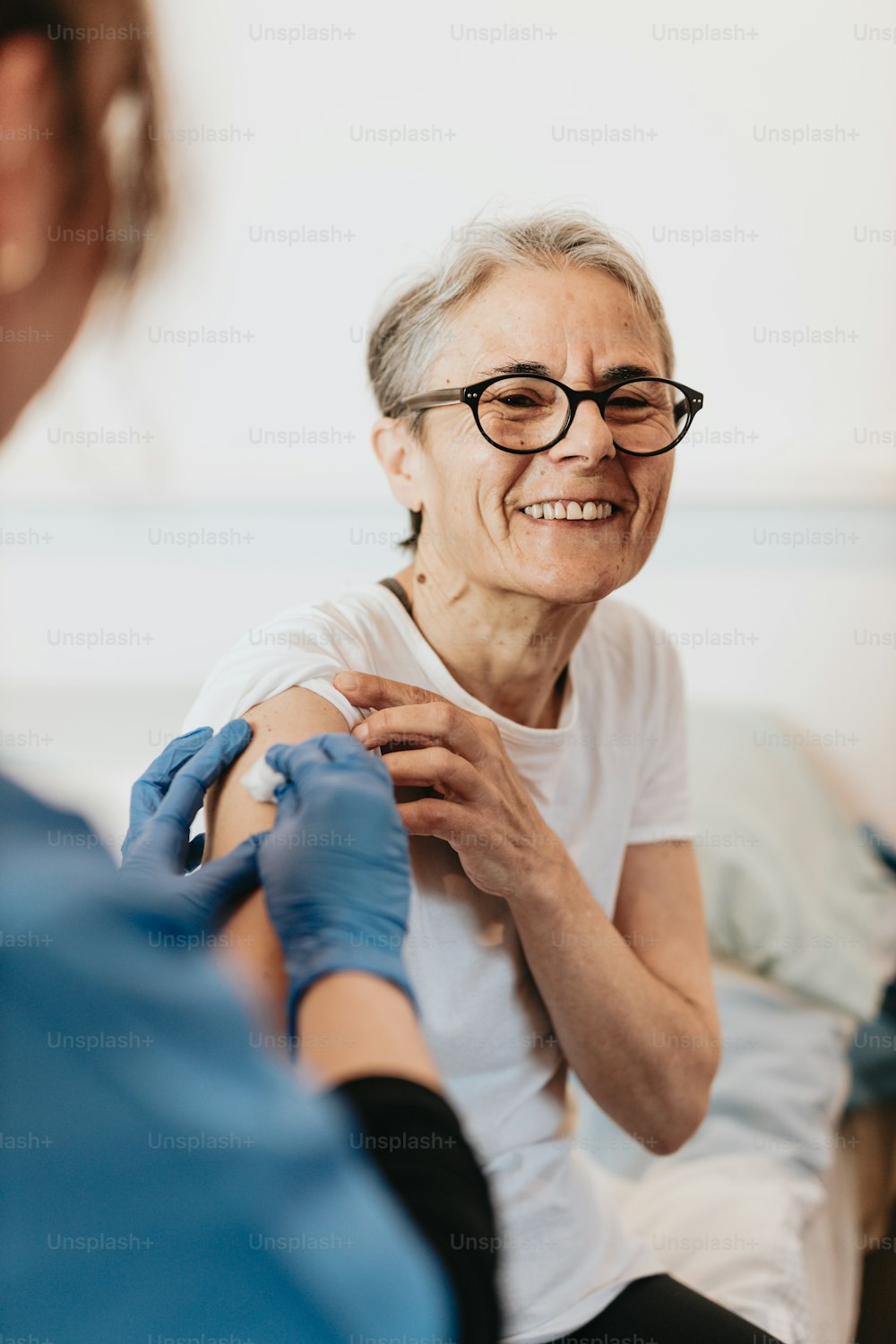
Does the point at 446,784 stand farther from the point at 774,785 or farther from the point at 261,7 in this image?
the point at 774,785

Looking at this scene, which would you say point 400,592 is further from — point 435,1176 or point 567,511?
point 435,1176

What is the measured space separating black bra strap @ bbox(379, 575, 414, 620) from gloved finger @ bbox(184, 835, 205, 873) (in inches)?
11.2

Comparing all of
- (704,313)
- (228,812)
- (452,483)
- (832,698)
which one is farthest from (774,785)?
(228,812)

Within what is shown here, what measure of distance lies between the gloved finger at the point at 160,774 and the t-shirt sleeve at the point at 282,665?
16 millimetres

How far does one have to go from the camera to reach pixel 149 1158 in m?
0.46

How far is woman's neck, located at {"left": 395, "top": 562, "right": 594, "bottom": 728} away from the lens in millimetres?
925

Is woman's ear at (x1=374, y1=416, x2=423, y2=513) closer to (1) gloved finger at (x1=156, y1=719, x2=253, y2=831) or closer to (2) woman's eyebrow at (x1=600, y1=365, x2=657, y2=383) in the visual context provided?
(2) woman's eyebrow at (x1=600, y1=365, x2=657, y2=383)

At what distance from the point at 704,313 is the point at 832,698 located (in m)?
0.95

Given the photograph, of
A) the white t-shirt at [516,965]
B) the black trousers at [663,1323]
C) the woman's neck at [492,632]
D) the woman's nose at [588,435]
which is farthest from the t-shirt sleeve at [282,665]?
the black trousers at [663,1323]

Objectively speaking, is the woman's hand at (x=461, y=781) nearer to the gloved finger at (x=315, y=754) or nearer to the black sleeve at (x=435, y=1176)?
the gloved finger at (x=315, y=754)

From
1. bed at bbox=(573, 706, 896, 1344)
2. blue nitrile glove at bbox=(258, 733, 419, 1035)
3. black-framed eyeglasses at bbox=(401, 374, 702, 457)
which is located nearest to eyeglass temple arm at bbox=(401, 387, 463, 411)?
black-framed eyeglasses at bbox=(401, 374, 702, 457)

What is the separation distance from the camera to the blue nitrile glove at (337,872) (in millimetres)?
579

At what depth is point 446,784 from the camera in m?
0.79

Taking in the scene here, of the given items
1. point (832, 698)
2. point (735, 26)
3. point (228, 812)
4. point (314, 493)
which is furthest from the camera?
point (832, 698)
